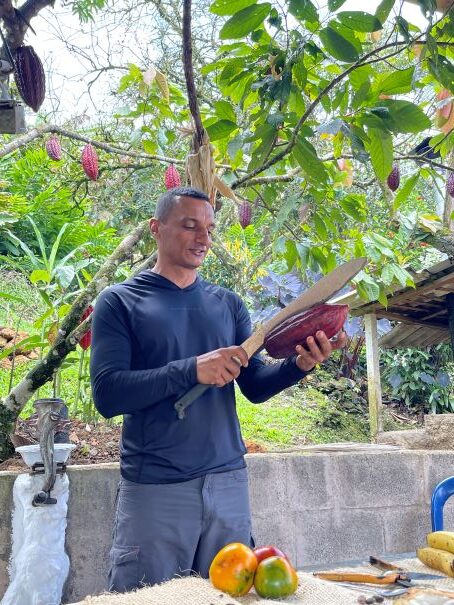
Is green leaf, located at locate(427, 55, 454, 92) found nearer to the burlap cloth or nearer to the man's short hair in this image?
the man's short hair

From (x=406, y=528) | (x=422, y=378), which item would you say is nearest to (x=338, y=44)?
(x=406, y=528)

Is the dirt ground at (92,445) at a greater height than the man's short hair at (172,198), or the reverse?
the man's short hair at (172,198)

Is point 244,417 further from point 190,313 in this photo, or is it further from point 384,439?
point 190,313

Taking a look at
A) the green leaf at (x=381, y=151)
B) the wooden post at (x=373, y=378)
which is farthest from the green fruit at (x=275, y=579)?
the wooden post at (x=373, y=378)

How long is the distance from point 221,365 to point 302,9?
88cm

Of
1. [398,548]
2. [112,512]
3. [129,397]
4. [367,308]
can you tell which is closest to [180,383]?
[129,397]

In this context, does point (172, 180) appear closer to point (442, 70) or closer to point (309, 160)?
point (309, 160)

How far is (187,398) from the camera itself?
1.90 metres

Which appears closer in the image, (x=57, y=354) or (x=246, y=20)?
(x=246, y=20)

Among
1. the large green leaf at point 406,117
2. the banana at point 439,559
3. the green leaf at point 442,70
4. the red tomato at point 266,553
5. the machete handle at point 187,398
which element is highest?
the green leaf at point 442,70

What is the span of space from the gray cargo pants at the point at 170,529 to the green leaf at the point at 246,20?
120 centimetres

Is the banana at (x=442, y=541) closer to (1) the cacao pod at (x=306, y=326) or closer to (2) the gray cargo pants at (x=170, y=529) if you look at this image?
(2) the gray cargo pants at (x=170, y=529)

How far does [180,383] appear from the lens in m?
1.82

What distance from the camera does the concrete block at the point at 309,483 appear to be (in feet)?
11.5
